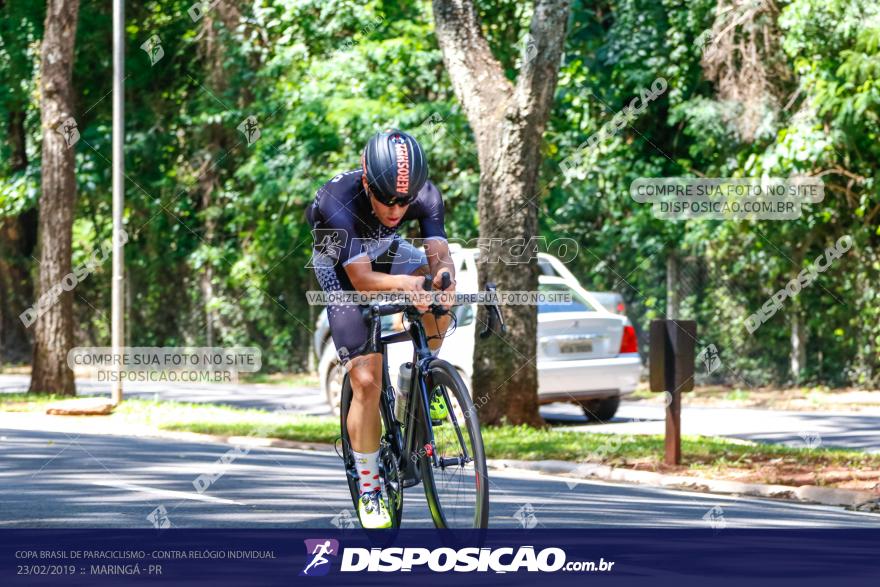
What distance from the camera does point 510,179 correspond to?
1555 cm

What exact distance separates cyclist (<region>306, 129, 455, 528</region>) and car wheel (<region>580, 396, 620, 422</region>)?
10.8 meters

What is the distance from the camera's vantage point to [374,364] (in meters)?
7.32

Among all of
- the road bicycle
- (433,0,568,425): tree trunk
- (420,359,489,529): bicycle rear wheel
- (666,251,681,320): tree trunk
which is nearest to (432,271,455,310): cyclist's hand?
the road bicycle

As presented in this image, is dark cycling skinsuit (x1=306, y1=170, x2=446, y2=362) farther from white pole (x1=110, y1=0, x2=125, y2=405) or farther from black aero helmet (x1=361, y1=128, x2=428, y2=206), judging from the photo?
white pole (x1=110, y1=0, x2=125, y2=405)

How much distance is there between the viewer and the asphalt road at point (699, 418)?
1603 centimetres

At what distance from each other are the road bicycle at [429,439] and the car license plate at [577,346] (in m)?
9.52

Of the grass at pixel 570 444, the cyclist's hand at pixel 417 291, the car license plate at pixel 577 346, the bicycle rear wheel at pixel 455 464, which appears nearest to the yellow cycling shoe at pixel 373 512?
the bicycle rear wheel at pixel 455 464

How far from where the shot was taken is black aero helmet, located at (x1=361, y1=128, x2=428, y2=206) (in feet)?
22.6

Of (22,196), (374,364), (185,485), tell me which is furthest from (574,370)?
(22,196)

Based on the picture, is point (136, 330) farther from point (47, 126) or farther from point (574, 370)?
point (574, 370)

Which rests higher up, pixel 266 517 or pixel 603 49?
pixel 603 49

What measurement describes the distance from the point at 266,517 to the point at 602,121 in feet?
60.4

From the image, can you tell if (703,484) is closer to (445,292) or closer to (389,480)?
(389,480)

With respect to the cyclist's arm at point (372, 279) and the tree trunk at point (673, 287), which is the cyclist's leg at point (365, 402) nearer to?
the cyclist's arm at point (372, 279)
